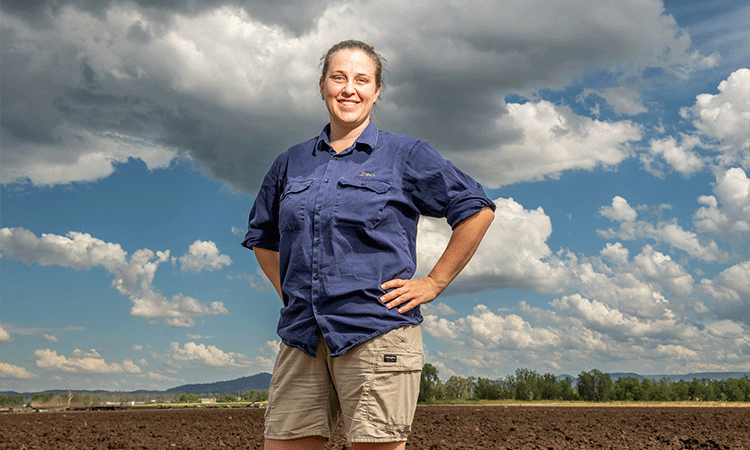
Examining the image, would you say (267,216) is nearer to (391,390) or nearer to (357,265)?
(357,265)

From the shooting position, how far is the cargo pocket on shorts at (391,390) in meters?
1.92

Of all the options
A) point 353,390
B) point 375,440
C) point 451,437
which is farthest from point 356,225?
point 451,437

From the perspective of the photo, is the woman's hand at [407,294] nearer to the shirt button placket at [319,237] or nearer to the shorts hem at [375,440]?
the shirt button placket at [319,237]

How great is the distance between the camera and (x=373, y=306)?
6.48 ft

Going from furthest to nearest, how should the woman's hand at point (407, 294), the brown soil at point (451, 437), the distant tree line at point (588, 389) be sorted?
the distant tree line at point (588, 389), the brown soil at point (451, 437), the woman's hand at point (407, 294)

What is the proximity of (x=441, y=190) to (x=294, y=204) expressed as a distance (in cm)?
58

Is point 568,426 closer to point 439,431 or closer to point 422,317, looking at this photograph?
point 439,431

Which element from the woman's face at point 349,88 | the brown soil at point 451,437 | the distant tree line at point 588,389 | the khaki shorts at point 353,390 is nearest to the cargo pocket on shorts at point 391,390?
the khaki shorts at point 353,390

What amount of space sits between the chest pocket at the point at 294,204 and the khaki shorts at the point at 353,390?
47cm

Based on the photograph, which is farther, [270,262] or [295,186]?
[270,262]

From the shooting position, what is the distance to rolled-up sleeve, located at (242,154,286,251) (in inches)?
98.0

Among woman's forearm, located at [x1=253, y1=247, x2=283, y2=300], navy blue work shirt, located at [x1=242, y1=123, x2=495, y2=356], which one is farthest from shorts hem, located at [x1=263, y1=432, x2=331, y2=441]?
woman's forearm, located at [x1=253, y1=247, x2=283, y2=300]

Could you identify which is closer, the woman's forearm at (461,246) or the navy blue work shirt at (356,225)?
the navy blue work shirt at (356,225)

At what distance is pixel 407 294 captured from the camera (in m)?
2.03
